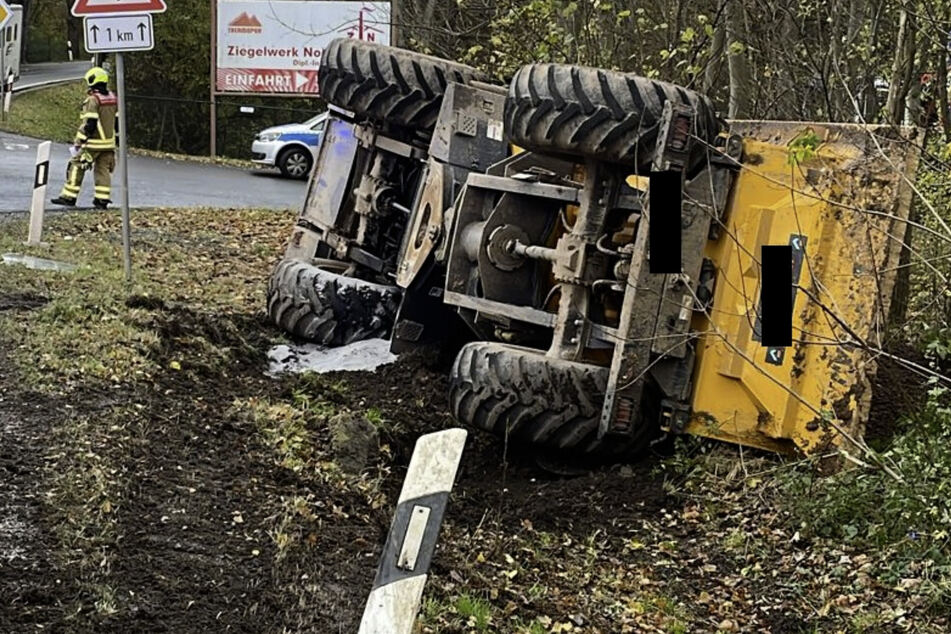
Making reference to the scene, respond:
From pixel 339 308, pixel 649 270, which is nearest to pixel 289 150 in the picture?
pixel 339 308

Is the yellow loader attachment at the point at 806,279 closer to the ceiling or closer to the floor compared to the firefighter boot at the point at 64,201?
closer to the ceiling

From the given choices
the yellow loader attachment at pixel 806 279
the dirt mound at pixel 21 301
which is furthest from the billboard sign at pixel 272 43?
the yellow loader attachment at pixel 806 279

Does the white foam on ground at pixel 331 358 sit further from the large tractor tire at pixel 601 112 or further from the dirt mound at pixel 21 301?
the large tractor tire at pixel 601 112

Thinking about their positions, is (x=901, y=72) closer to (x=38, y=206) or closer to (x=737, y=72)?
(x=737, y=72)

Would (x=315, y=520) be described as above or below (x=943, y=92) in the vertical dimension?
below

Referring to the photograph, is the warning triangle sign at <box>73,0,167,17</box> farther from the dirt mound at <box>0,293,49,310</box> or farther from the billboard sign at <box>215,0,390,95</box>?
the billboard sign at <box>215,0,390,95</box>

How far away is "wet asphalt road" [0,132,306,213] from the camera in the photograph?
1719cm

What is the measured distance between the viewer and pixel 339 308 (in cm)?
859

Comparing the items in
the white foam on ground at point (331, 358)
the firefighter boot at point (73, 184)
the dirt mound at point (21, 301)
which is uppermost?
the dirt mound at point (21, 301)

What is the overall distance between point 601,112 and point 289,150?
2063 centimetres

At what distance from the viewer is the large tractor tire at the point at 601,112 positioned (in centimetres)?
618

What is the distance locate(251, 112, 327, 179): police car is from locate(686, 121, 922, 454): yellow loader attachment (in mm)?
20497

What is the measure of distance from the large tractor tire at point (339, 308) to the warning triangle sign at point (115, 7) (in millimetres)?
2493

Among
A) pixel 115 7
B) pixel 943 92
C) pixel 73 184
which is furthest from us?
pixel 73 184
